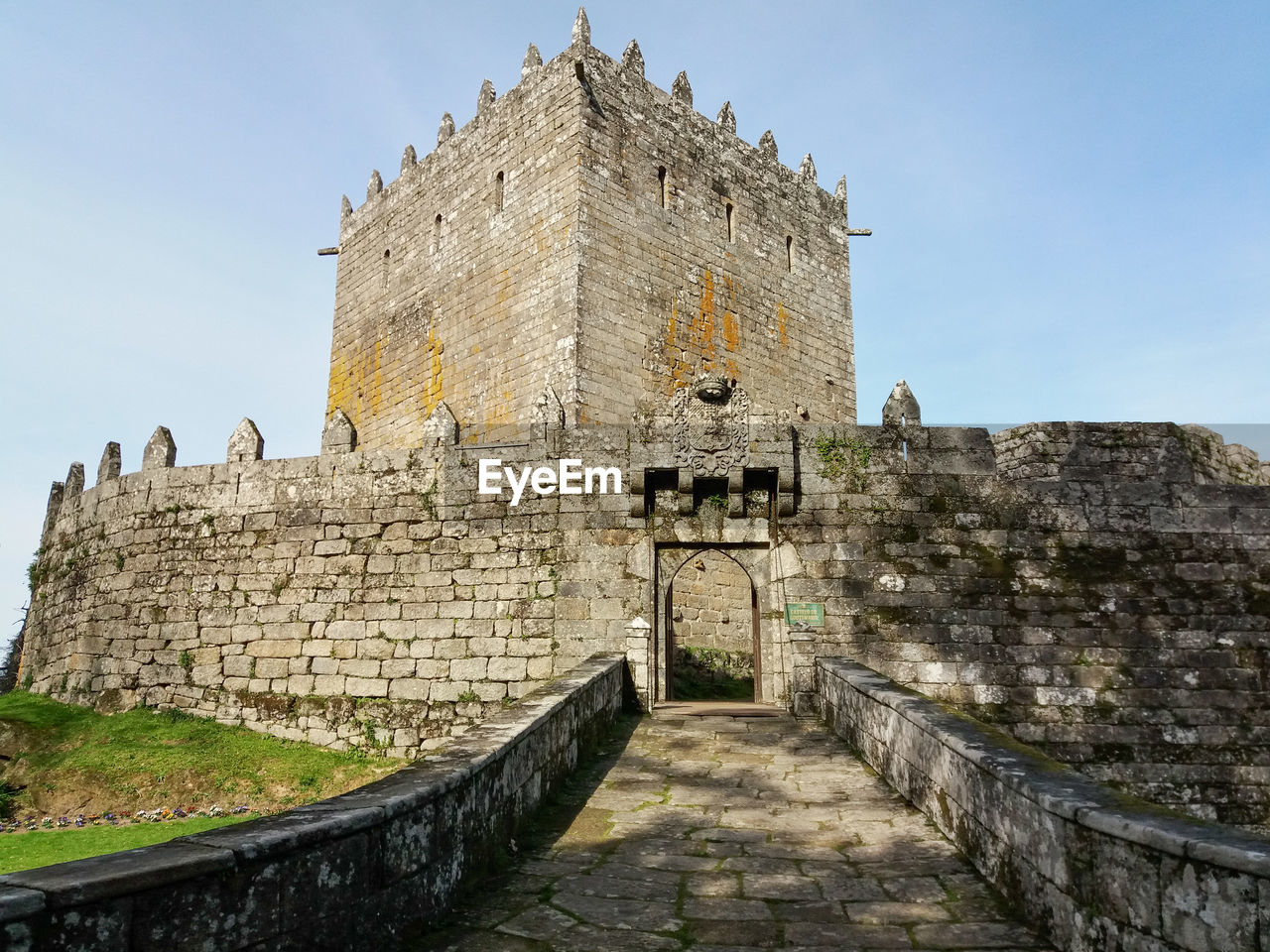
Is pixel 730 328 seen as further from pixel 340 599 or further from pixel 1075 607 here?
pixel 340 599

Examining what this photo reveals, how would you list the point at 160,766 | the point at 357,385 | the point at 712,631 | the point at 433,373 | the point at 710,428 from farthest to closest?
the point at 357,385 < the point at 433,373 < the point at 712,631 < the point at 710,428 < the point at 160,766

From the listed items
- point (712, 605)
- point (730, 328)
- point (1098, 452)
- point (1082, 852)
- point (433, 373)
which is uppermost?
point (730, 328)

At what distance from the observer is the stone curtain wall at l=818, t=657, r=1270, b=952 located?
257 centimetres

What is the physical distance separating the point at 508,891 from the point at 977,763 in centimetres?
250

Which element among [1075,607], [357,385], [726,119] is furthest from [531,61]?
[1075,607]

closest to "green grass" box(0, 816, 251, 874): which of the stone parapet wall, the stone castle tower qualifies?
the stone castle tower

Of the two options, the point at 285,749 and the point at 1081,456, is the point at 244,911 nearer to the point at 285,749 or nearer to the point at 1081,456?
the point at 285,749

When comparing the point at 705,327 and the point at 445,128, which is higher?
the point at 445,128

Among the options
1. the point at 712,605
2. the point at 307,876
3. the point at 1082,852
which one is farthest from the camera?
the point at 712,605

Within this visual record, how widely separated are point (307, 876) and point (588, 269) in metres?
12.8

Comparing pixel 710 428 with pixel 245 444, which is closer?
pixel 710 428

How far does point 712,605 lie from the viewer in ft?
50.0

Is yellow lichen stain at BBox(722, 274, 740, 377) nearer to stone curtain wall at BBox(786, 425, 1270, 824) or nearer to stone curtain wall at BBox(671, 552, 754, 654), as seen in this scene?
stone curtain wall at BBox(671, 552, 754, 654)

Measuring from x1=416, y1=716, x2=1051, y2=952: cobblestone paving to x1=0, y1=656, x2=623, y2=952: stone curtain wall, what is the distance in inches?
9.8
